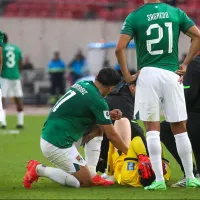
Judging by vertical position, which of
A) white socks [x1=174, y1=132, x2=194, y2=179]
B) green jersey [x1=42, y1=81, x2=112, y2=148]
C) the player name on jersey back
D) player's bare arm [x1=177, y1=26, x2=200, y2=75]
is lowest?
white socks [x1=174, y1=132, x2=194, y2=179]

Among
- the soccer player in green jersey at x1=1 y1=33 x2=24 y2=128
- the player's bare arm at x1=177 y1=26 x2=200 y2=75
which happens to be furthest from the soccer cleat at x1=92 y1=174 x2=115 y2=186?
the soccer player in green jersey at x1=1 y1=33 x2=24 y2=128

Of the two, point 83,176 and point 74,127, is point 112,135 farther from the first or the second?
point 83,176

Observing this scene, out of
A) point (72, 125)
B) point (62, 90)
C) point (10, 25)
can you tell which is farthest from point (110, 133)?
point (10, 25)

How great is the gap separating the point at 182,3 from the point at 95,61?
14.1ft

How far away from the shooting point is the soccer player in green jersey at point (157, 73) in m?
7.98

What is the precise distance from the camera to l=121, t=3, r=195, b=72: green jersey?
8.02m

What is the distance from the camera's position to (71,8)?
98.8 feet

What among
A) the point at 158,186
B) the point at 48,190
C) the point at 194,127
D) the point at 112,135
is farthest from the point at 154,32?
the point at 48,190

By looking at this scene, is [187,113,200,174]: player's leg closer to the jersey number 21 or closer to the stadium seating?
the jersey number 21

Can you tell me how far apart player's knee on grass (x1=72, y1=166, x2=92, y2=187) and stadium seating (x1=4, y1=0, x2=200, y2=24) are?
21.8 m

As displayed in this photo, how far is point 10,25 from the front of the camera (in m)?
29.1

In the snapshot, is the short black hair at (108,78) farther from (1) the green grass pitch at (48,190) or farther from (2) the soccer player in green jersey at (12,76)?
(2) the soccer player in green jersey at (12,76)

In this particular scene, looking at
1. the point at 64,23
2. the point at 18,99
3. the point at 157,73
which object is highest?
the point at 157,73

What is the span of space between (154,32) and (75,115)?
1.28 metres
